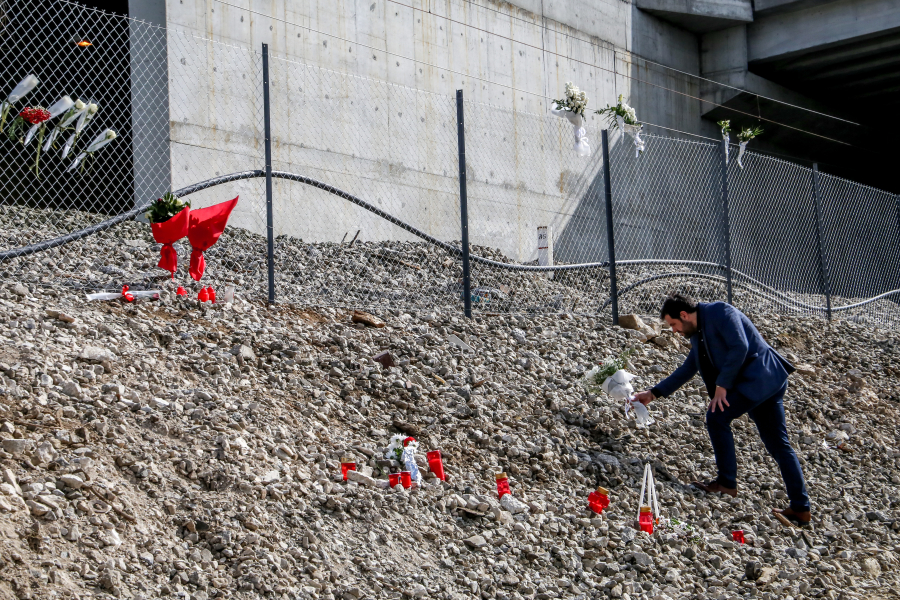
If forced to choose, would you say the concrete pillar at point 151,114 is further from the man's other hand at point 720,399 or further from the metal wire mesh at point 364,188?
the man's other hand at point 720,399

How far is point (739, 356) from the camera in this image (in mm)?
4660

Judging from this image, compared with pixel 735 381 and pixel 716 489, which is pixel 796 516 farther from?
pixel 735 381

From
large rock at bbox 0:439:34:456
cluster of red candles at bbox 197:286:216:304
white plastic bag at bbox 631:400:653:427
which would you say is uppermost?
cluster of red candles at bbox 197:286:216:304

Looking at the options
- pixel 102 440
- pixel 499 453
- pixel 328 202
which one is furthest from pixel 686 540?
pixel 328 202

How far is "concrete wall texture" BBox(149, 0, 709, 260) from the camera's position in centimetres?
816

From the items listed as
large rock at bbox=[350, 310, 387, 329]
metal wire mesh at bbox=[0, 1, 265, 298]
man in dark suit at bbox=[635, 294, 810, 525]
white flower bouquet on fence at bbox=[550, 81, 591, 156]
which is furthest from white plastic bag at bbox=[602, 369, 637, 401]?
white flower bouquet on fence at bbox=[550, 81, 591, 156]

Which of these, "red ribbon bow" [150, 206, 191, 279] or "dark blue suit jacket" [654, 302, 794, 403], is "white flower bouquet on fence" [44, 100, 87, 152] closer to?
"red ribbon bow" [150, 206, 191, 279]

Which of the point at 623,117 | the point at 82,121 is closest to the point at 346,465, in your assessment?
the point at 82,121

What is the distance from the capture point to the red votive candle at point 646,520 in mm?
4379

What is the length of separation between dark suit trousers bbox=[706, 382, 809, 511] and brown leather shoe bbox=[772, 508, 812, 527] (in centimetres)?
2

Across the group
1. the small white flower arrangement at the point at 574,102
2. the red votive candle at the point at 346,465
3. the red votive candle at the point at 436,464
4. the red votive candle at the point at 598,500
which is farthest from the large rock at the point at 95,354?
the small white flower arrangement at the point at 574,102

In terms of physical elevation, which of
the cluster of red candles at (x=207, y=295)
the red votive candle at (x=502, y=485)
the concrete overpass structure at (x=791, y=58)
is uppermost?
the concrete overpass structure at (x=791, y=58)

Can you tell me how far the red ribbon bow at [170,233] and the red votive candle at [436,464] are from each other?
2189mm

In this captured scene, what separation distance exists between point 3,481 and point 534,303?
4.97 metres
